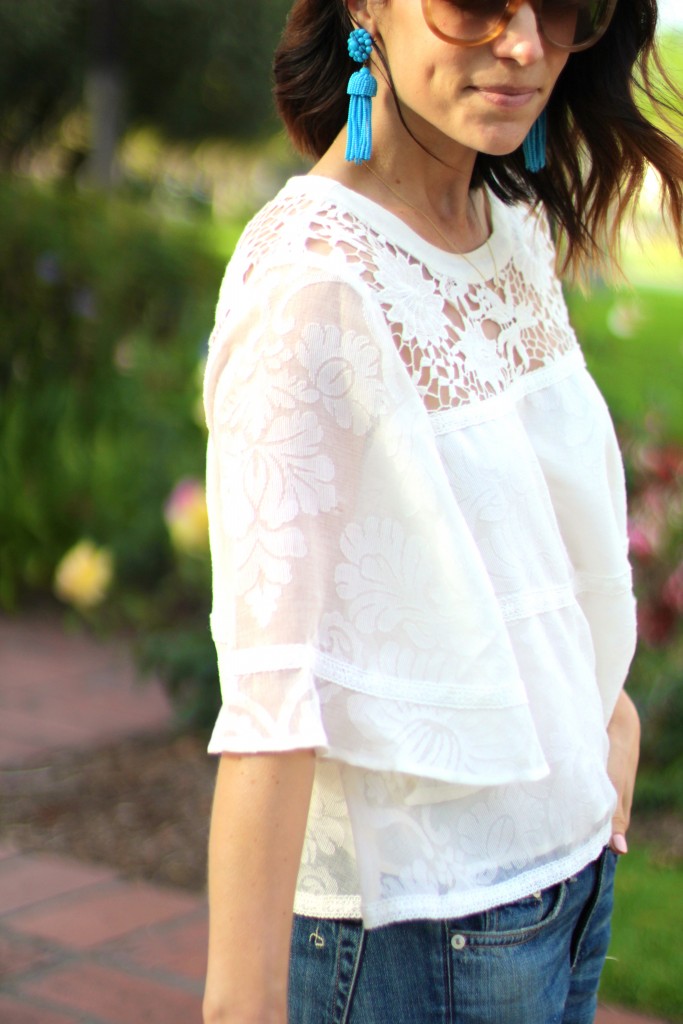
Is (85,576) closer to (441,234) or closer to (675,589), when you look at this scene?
(675,589)

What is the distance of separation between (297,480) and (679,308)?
2417 cm

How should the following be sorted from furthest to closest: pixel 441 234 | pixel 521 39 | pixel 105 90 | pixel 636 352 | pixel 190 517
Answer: pixel 636 352
pixel 105 90
pixel 190 517
pixel 441 234
pixel 521 39

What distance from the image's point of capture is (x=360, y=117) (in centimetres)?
132

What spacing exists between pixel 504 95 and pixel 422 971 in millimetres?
812

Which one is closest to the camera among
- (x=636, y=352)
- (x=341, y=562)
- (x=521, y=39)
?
(x=341, y=562)

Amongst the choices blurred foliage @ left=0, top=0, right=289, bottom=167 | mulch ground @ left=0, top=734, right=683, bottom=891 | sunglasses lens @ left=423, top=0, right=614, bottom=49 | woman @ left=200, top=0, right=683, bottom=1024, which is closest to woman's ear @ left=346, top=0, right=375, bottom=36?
woman @ left=200, top=0, right=683, bottom=1024

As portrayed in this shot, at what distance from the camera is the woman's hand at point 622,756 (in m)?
1.51

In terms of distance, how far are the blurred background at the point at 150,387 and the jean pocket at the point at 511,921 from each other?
860mm

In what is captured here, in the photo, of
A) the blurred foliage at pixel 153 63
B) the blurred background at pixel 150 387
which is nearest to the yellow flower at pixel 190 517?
the blurred background at pixel 150 387

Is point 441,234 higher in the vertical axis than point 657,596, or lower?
higher

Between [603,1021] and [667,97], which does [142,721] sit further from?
[667,97]

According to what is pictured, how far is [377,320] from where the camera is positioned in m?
1.17

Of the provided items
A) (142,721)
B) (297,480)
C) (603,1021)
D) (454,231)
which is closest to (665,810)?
(603,1021)

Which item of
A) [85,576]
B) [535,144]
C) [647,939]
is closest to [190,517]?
[85,576]
